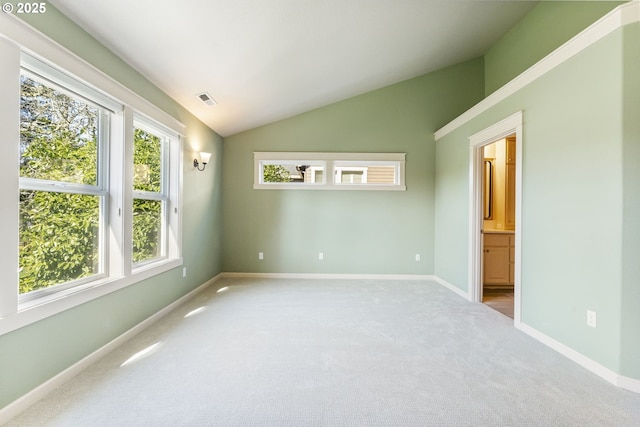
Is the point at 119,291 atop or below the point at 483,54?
below

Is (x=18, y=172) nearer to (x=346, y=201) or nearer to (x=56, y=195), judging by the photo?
(x=56, y=195)

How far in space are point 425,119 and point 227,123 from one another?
11.0 ft

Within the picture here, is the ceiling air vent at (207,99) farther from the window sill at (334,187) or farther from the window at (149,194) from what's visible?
the window sill at (334,187)

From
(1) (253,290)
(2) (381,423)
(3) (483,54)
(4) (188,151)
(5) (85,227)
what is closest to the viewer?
(2) (381,423)

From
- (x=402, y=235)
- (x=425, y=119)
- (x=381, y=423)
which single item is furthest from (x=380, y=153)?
(x=381, y=423)

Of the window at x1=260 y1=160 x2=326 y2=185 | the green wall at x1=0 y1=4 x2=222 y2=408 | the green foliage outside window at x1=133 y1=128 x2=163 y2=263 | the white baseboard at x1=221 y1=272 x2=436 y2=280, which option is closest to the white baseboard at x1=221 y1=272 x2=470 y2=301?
the white baseboard at x1=221 y1=272 x2=436 y2=280

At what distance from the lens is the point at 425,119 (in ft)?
15.7

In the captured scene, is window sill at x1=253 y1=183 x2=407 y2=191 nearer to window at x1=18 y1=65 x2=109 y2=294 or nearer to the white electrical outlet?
window at x1=18 y1=65 x2=109 y2=294

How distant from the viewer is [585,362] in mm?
2072

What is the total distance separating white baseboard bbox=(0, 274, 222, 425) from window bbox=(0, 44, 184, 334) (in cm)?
43

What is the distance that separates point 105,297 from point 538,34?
551cm

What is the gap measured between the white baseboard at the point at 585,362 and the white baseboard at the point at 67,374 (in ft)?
12.3

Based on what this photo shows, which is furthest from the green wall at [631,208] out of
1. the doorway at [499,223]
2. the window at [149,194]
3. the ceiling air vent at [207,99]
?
the window at [149,194]

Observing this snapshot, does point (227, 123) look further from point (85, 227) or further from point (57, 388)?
point (57, 388)
